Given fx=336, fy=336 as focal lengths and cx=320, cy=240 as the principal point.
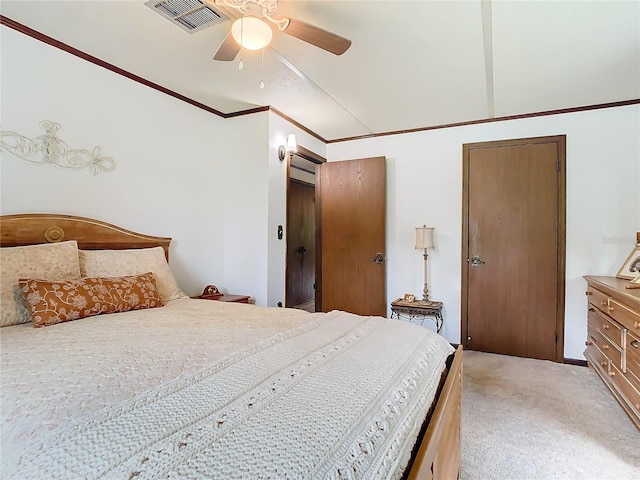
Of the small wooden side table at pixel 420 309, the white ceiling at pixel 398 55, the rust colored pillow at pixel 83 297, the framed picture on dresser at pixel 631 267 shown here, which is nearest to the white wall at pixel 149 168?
the white ceiling at pixel 398 55

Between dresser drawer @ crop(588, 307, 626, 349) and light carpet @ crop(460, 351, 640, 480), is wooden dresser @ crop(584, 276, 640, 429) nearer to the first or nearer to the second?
dresser drawer @ crop(588, 307, 626, 349)

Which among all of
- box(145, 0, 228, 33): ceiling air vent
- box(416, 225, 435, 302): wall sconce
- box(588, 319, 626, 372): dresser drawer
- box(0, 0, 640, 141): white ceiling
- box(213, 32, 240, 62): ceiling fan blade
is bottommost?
box(588, 319, 626, 372): dresser drawer

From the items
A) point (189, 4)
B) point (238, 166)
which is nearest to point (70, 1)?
point (189, 4)

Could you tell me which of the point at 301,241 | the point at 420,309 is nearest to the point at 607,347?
the point at 420,309

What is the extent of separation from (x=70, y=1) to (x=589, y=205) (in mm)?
4194

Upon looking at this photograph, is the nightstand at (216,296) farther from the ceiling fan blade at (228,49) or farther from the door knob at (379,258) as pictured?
the ceiling fan blade at (228,49)

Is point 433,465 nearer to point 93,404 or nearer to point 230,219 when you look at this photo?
point 93,404

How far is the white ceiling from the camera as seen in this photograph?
6.12 ft

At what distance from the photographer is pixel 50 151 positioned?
2174mm

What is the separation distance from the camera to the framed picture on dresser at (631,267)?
2.67m

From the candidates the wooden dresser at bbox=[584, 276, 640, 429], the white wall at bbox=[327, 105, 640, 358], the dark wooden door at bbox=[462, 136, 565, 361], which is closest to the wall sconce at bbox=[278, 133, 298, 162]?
the white wall at bbox=[327, 105, 640, 358]

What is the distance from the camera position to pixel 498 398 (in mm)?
2422

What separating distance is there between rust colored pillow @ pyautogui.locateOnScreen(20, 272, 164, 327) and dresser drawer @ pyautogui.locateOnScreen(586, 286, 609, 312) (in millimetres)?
3178

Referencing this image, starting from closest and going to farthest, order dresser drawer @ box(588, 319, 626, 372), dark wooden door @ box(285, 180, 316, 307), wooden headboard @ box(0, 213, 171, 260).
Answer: wooden headboard @ box(0, 213, 171, 260)
dresser drawer @ box(588, 319, 626, 372)
dark wooden door @ box(285, 180, 316, 307)
